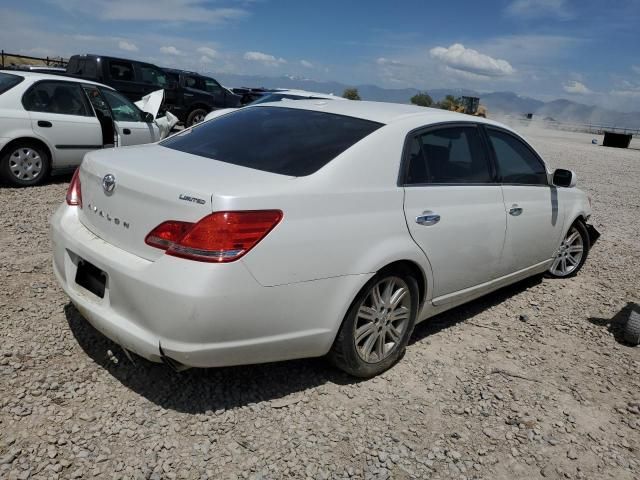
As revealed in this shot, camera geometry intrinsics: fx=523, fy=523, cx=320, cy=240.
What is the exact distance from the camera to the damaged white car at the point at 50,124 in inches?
263

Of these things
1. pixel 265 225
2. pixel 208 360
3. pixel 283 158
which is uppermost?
pixel 283 158

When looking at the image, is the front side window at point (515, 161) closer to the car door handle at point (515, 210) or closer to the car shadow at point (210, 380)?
the car door handle at point (515, 210)

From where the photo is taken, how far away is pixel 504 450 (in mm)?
2738

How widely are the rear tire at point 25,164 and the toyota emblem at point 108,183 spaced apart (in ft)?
16.0

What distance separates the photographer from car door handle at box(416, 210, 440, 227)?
3105mm

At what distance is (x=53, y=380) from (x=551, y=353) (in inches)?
130

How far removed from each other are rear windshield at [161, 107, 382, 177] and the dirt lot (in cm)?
126

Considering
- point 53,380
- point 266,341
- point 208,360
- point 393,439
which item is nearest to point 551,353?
point 393,439

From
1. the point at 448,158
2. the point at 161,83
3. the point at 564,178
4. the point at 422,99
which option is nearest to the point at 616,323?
the point at 564,178

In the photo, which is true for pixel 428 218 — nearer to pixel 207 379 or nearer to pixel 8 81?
pixel 207 379

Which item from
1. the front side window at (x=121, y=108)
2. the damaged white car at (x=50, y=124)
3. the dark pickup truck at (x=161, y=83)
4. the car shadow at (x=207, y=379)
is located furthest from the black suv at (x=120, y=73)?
the car shadow at (x=207, y=379)

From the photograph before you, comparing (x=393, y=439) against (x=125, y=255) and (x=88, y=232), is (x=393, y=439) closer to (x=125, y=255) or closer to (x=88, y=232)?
(x=125, y=255)

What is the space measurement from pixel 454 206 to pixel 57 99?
243 inches

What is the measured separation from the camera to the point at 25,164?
688 cm
